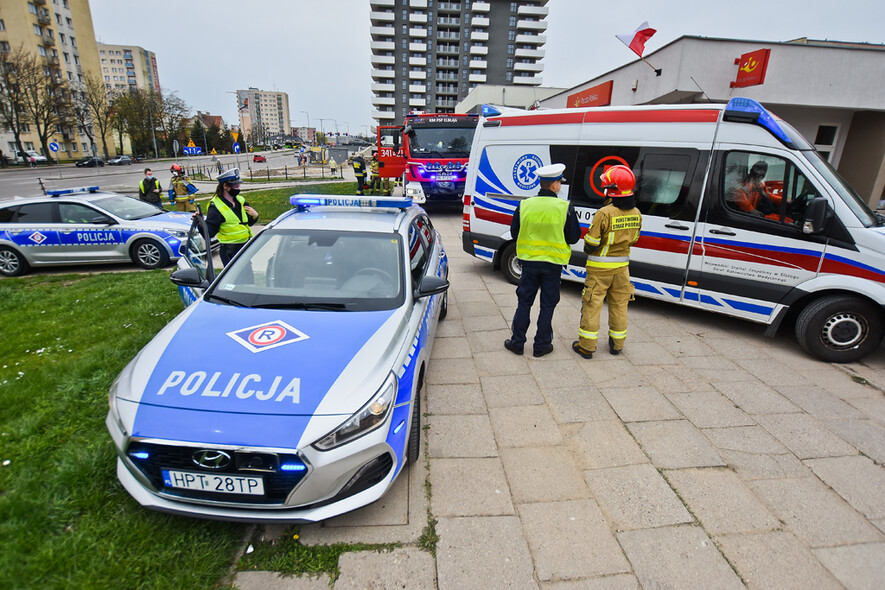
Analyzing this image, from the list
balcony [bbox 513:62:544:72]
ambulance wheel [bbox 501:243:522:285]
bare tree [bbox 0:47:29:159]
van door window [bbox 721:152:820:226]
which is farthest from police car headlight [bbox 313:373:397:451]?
balcony [bbox 513:62:544:72]

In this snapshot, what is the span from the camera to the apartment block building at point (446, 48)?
247ft

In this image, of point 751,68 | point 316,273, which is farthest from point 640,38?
point 316,273

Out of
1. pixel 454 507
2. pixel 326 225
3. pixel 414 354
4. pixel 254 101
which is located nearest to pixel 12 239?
pixel 326 225

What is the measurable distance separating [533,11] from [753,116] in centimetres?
8471

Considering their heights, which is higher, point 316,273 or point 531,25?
point 531,25

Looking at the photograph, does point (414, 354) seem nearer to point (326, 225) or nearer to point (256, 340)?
point (256, 340)

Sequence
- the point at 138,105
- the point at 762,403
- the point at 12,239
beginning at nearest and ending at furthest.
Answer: the point at 762,403, the point at 12,239, the point at 138,105

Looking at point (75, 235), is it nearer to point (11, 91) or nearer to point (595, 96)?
point (595, 96)

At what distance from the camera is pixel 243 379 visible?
250 cm

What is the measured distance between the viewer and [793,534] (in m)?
2.53

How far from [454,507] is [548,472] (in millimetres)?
707

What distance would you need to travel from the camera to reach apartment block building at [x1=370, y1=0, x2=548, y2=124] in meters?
75.4

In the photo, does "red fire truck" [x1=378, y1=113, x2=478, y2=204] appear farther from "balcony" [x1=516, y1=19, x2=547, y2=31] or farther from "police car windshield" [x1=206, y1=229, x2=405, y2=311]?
"balcony" [x1=516, y1=19, x2=547, y2=31]

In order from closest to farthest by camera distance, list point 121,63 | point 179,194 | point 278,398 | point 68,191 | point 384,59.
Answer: point 278,398 < point 68,191 < point 179,194 < point 384,59 < point 121,63
